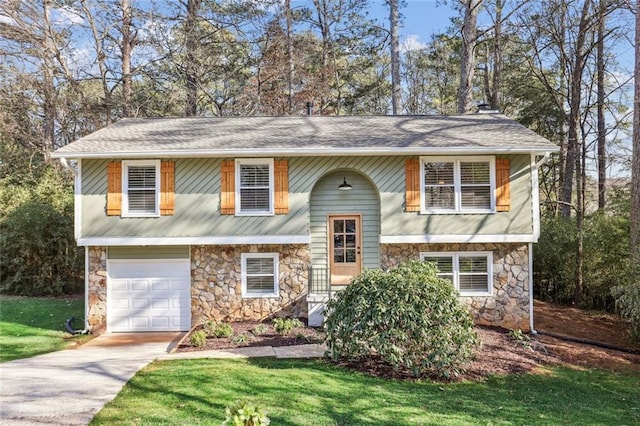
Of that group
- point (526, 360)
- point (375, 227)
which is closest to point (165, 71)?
point (375, 227)

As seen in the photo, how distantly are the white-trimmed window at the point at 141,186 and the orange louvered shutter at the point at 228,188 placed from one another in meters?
1.59

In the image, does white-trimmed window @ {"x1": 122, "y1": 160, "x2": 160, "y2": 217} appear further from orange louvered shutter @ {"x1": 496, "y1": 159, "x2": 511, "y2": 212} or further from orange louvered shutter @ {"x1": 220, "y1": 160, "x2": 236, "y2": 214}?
orange louvered shutter @ {"x1": 496, "y1": 159, "x2": 511, "y2": 212}

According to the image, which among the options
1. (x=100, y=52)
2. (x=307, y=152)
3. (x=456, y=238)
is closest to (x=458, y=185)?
(x=456, y=238)

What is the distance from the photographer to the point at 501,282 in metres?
10.7

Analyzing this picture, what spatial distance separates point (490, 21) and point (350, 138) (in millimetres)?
10708

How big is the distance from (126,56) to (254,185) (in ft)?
36.9

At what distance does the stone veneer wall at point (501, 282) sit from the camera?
35.0 feet

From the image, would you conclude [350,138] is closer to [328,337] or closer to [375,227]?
[375,227]

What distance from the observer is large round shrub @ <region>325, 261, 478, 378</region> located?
684 centimetres

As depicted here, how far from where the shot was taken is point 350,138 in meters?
11.1

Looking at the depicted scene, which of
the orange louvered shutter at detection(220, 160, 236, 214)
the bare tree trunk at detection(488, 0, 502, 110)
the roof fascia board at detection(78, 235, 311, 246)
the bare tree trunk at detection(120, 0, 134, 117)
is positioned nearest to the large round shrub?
the roof fascia board at detection(78, 235, 311, 246)

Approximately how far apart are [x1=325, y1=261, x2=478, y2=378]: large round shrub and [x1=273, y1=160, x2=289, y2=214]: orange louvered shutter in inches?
150

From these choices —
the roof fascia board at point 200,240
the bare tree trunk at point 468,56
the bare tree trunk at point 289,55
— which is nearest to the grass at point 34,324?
the roof fascia board at point 200,240

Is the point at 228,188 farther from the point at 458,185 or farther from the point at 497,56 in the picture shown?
the point at 497,56
